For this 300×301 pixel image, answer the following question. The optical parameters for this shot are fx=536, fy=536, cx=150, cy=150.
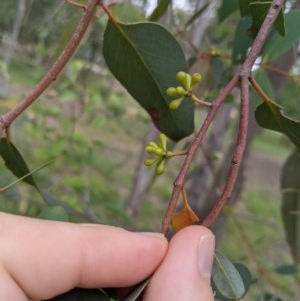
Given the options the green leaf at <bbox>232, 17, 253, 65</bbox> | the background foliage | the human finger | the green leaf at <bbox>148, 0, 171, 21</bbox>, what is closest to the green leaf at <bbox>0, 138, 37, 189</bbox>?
the background foliage

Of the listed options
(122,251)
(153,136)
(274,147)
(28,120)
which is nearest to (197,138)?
(122,251)

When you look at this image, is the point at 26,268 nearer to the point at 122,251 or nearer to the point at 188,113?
the point at 122,251

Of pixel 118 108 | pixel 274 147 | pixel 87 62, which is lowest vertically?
pixel 274 147

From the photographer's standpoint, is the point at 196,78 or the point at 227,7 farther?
the point at 227,7

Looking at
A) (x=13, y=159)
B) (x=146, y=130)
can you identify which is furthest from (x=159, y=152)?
(x=146, y=130)

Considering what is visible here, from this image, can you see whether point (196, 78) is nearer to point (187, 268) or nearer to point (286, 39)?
point (187, 268)
